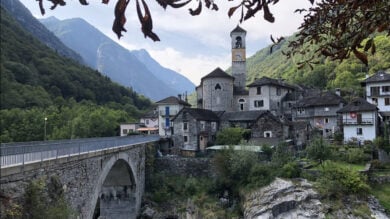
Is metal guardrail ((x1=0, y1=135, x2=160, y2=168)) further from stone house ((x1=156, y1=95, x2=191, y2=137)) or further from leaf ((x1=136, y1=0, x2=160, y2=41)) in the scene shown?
stone house ((x1=156, y1=95, x2=191, y2=137))

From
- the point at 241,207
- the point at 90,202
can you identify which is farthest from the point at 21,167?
the point at 241,207

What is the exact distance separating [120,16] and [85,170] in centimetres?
1492

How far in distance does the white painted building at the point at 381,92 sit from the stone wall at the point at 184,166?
19865mm

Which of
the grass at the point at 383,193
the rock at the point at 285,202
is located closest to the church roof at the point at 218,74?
the rock at the point at 285,202

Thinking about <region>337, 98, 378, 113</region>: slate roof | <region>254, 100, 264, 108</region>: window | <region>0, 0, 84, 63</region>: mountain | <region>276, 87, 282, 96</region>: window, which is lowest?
<region>337, 98, 378, 113</region>: slate roof

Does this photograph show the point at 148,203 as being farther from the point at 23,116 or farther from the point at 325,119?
the point at 23,116

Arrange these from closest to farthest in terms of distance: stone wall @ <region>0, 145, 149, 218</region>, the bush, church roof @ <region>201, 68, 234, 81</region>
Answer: stone wall @ <region>0, 145, 149, 218</region>
the bush
church roof @ <region>201, 68, 234, 81</region>

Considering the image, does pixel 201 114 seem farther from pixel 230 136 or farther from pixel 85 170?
pixel 85 170

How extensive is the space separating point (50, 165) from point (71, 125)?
45.9 m

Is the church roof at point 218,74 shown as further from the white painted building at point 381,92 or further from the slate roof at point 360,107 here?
the white painted building at point 381,92

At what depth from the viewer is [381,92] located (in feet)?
135

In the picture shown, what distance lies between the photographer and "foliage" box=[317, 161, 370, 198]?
1045 inches

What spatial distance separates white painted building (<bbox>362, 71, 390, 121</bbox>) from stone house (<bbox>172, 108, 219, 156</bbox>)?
59.0ft

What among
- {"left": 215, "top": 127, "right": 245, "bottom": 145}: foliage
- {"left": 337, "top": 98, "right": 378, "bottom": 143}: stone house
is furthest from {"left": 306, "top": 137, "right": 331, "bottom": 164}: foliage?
{"left": 215, "top": 127, "right": 245, "bottom": 145}: foliage
